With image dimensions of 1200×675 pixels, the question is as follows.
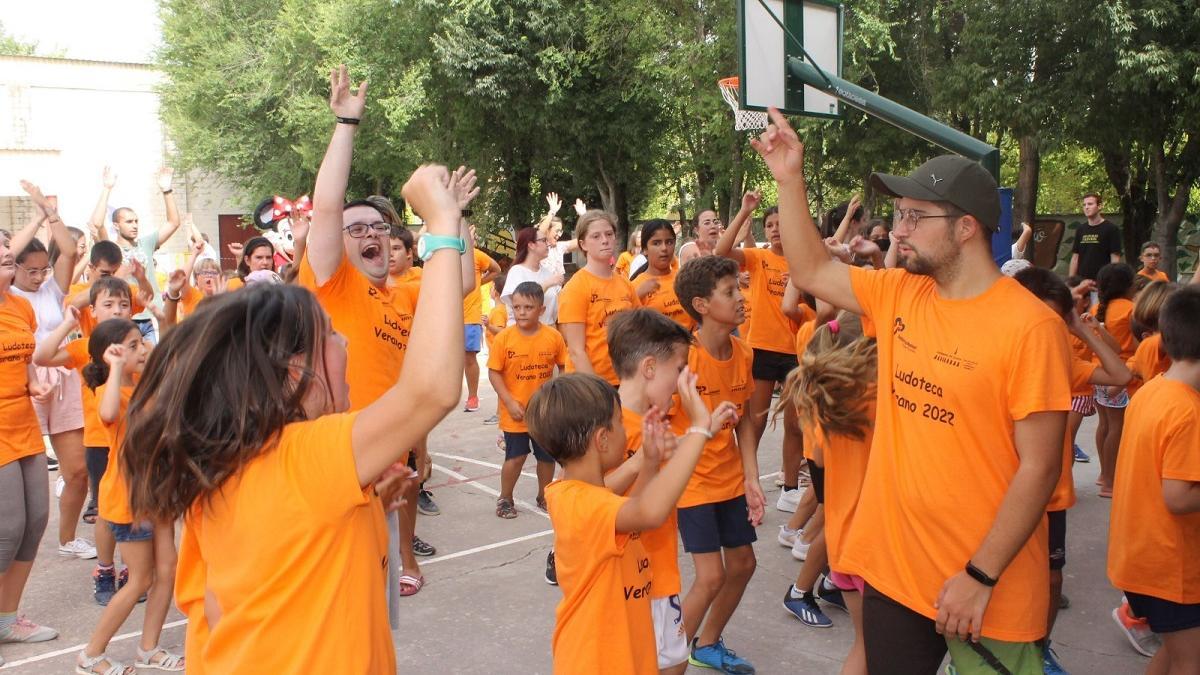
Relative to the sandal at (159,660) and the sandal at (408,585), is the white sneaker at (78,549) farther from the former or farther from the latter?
the sandal at (408,585)

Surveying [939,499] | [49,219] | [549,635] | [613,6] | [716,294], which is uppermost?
[613,6]

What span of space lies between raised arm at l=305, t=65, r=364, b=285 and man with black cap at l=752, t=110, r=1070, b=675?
4.67 feet

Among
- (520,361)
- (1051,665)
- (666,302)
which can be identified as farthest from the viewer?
(520,361)

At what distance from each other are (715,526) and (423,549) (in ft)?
9.07

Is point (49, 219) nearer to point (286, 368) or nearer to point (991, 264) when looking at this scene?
point (286, 368)

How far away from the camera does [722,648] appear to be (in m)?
4.58

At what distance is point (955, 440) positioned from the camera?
9.13 ft

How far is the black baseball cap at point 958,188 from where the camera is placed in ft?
9.34

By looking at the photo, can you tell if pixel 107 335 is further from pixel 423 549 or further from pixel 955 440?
pixel 955 440

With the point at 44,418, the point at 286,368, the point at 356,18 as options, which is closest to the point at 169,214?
the point at 44,418

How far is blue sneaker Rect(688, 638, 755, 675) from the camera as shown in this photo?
4.53 metres

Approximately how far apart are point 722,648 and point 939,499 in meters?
2.06

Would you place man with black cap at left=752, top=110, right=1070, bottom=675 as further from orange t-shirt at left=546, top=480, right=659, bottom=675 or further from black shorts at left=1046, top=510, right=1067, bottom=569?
black shorts at left=1046, top=510, right=1067, bottom=569

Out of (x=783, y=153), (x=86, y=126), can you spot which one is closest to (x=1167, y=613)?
(x=783, y=153)
